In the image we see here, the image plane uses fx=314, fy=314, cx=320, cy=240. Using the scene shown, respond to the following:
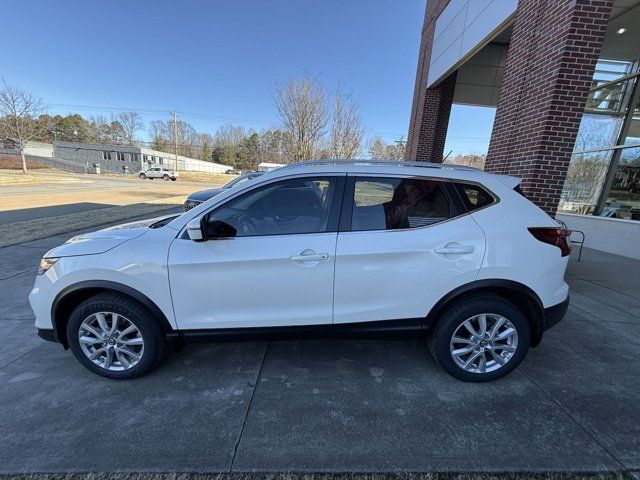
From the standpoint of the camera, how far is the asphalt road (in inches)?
77.2

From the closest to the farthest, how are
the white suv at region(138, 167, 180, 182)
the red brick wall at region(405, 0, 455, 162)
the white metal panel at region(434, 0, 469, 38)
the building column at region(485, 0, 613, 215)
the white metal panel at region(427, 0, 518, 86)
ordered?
the building column at region(485, 0, 613, 215) → the white metal panel at region(427, 0, 518, 86) → the white metal panel at region(434, 0, 469, 38) → the red brick wall at region(405, 0, 455, 162) → the white suv at region(138, 167, 180, 182)

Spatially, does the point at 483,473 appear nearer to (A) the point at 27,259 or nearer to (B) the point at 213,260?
(B) the point at 213,260

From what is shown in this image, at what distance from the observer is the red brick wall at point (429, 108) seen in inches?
443

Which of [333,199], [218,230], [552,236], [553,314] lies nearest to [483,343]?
[553,314]

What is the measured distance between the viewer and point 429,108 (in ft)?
37.5

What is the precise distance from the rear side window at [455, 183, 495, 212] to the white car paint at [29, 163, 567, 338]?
0.06 m

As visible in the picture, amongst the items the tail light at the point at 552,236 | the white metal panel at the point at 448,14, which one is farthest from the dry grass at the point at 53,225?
the white metal panel at the point at 448,14

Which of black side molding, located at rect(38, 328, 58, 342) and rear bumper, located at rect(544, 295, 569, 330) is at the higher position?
rear bumper, located at rect(544, 295, 569, 330)

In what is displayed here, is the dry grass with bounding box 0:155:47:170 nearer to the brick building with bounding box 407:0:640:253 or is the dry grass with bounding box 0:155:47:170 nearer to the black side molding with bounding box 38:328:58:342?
the brick building with bounding box 407:0:640:253

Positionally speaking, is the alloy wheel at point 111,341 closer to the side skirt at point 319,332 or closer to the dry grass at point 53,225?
the side skirt at point 319,332

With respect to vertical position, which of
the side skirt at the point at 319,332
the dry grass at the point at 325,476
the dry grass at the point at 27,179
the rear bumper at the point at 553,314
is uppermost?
the rear bumper at the point at 553,314

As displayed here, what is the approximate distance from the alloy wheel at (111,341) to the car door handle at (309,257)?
1432 millimetres

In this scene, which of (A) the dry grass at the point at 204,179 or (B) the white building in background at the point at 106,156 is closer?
(A) the dry grass at the point at 204,179

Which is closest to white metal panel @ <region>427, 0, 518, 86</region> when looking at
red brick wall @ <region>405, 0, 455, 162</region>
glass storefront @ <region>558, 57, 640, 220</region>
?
red brick wall @ <region>405, 0, 455, 162</region>
